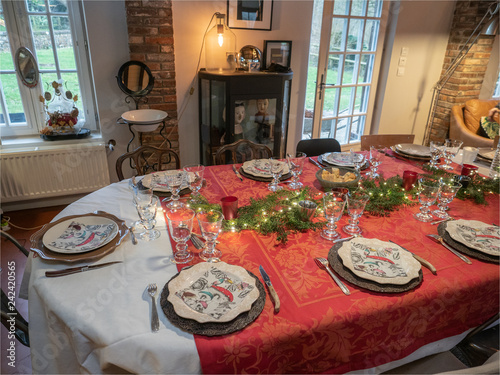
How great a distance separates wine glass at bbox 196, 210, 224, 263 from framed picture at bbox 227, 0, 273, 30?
7.31 ft

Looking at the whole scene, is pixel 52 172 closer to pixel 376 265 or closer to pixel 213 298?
pixel 213 298

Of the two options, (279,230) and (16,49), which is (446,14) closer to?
(279,230)

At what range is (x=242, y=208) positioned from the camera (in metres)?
1.35

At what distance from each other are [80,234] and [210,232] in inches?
18.5

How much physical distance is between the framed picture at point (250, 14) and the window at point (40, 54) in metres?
1.15

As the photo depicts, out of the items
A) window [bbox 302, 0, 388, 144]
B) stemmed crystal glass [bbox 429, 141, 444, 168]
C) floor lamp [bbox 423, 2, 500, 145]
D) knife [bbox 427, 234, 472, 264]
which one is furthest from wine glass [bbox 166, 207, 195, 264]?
floor lamp [bbox 423, 2, 500, 145]

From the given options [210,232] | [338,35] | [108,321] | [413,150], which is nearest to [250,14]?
[338,35]

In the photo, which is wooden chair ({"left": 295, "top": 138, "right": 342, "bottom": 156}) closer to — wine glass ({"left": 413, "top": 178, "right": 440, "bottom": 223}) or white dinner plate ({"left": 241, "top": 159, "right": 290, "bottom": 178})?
white dinner plate ({"left": 241, "top": 159, "right": 290, "bottom": 178})

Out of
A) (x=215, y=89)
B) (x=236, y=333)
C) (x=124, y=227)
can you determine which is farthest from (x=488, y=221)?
(x=215, y=89)

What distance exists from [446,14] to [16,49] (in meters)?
4.17

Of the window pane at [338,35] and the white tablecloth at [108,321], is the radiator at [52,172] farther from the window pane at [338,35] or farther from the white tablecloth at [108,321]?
the window pane at [338,35]

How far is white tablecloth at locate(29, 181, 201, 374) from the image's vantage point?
30.8 inches

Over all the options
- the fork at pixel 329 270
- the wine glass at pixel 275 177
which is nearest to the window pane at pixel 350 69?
the wine glass at pixel 275 177

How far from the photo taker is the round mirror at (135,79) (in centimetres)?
250
